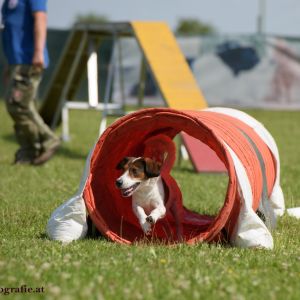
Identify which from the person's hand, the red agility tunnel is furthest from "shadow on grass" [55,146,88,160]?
the red agility tunnel

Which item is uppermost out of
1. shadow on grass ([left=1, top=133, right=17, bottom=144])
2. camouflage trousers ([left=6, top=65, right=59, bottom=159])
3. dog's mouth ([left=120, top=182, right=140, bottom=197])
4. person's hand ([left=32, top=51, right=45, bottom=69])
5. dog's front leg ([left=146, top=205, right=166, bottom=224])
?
dog's mouth ([left=120, top=182, right=140, bottom=197])

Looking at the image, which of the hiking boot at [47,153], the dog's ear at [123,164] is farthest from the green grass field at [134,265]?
the hiking boot at [47,153]

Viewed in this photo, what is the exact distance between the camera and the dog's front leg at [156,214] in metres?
5.85

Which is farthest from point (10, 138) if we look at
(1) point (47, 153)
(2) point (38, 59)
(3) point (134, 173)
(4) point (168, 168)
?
(3) point (134, 173)

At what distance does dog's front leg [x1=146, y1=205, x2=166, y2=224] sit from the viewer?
19.2 feet

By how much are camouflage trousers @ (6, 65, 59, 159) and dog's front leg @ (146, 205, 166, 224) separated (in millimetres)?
3958

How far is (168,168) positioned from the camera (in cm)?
657

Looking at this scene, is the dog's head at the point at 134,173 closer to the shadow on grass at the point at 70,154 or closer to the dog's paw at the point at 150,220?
the dog's paw at the point at 150,220

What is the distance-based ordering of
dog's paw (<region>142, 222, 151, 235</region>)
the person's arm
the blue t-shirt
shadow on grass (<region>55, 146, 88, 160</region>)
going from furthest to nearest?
shadow on grass (<region>55, 146, 88, 160</region>), the blue t-shirt, the person's arm, dog's paw (<region>142, 222, 151, 235</region>)

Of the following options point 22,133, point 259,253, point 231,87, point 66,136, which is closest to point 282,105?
point 231,87

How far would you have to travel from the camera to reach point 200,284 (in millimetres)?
4133

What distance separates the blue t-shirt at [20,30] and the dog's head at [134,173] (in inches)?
152

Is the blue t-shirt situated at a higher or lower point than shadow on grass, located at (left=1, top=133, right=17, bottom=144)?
higher

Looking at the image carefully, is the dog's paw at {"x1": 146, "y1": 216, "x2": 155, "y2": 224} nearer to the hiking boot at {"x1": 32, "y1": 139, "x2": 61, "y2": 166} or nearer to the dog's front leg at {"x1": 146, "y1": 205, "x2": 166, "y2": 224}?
the dog's front leg at {"x1": 146, "y1": 205, "x2": 166, "y2": 224}
